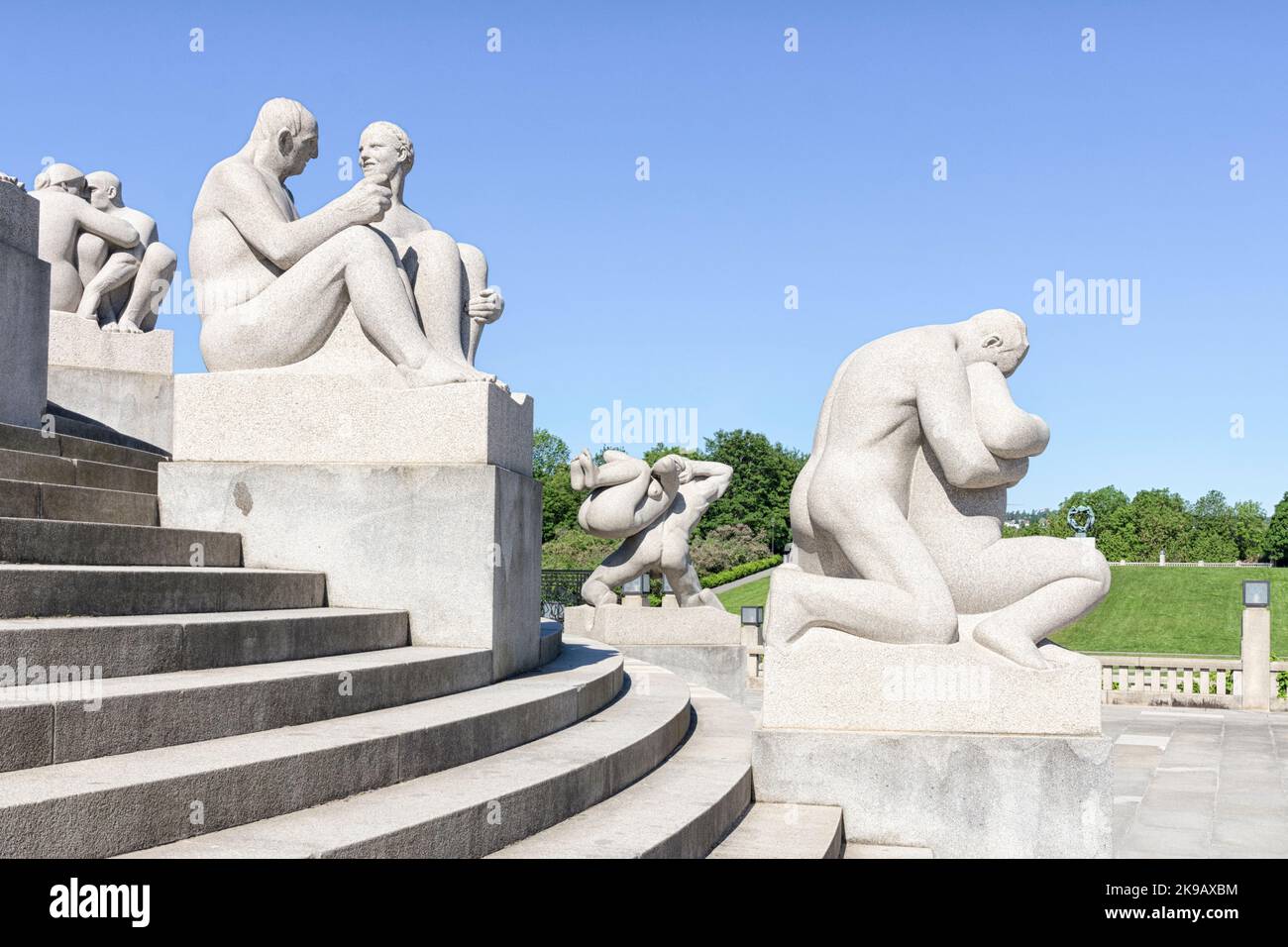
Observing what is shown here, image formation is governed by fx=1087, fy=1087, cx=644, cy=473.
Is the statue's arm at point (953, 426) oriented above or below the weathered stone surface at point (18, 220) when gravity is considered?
below

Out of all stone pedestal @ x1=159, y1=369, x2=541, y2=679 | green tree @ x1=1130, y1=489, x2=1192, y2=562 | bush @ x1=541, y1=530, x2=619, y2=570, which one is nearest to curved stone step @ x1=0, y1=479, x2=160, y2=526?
stone pedestal @ x1=159, y1=369, x2=541, y2=679

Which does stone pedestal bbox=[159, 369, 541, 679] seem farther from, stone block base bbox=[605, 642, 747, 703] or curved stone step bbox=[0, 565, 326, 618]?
stone block base bbox=[605, 642, 747, 703]

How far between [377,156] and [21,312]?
2.45 m

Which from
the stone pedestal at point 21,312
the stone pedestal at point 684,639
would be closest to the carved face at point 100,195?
the stone pedestal at point 21,312

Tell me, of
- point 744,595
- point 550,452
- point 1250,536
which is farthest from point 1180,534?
point 744,595

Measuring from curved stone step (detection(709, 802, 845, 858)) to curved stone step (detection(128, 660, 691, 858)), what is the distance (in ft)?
1.71

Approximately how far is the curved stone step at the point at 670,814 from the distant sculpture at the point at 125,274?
8.04 meters

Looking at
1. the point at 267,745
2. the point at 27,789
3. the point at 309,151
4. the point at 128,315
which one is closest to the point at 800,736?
the point at 267,745

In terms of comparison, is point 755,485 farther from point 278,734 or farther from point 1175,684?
point 278,734

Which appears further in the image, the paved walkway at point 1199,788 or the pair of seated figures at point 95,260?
the pair of seated figures at point 95,260

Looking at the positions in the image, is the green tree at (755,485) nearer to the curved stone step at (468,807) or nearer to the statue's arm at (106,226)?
the statue's arm at (106,226)

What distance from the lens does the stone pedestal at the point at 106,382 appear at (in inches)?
403

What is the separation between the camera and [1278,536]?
9850 centimetres

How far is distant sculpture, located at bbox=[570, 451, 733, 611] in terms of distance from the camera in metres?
Result: 13.1
